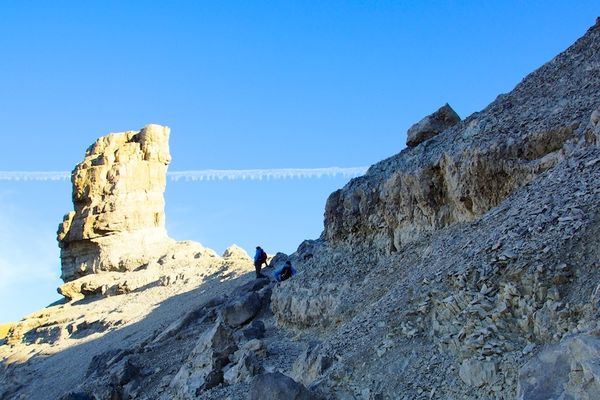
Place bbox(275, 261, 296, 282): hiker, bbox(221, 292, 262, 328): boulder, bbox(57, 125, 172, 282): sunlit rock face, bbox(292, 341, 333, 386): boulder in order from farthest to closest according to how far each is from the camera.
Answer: bbox(57, 125, 172, 282): sunlit rock face, bbox(275, 261, 296, 282): hiker, bbox(221, 292, 262, 328): boulder, bbox(292, 341, 333, 386): boulder

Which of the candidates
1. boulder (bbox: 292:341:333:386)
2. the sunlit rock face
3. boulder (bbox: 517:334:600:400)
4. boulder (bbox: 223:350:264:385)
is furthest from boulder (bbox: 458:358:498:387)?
the sunlit rock face

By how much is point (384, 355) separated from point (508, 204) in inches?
191

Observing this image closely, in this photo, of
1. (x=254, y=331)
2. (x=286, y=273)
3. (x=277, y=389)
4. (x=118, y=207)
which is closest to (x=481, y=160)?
(x=254, y=331)

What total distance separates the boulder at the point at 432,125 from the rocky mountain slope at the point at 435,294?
0.09 meters

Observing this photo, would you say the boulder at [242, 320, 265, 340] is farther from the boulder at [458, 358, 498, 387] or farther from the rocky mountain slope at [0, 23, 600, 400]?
the boulder at [458, 358, 498, 387]

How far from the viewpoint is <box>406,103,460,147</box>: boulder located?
25000 millimetres

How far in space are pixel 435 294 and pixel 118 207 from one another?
42.6m

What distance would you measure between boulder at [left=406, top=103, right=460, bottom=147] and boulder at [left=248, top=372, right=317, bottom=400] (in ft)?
49.7

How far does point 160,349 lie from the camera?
78.4 feet

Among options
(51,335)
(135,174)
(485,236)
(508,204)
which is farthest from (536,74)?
(135,174)

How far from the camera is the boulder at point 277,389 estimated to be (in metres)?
11.5

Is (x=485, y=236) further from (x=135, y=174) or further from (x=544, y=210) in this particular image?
(x=135, y=174)

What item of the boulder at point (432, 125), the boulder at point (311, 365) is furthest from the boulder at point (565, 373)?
the boulder at point (432, 125)

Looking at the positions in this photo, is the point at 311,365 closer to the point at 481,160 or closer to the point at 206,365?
the point at 206,365
